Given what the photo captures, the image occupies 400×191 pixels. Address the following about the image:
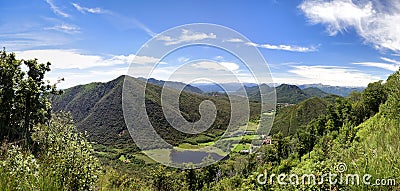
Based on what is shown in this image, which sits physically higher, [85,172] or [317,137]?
[85,172]

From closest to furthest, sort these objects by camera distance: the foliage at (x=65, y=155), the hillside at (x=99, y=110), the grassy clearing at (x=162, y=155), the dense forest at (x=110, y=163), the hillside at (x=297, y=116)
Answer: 1. the dense forest at (x=110, y=163)
2. the foliage at (x=65, y=155)
3. the grassy clearing at (x=162, y=155)
4. the hillside at (x=297, y=116)
5. the hillside at (x=99, y=110)

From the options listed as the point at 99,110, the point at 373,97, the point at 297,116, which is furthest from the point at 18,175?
the point at 99,110

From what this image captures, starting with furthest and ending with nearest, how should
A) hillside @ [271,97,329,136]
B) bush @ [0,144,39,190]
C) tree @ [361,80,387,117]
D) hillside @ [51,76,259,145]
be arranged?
hillside @ [51,76,259,145] → hillside @ [271,97,329,136] → tree @ [361,80,387,117] → bush @ [0,144,39,190]

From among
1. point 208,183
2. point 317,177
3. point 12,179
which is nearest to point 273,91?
point 317,177

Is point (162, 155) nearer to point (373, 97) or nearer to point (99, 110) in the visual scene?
point (373, 97)

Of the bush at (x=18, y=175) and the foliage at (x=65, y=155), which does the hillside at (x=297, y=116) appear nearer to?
the foliage at (x=65, y=155)

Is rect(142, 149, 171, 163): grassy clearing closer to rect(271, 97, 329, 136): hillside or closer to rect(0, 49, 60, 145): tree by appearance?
rect(0, 49, 60, 145): tree

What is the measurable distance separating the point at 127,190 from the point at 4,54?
17.1 metres

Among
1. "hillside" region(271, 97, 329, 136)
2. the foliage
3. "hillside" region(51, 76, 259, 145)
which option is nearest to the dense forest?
the foliage

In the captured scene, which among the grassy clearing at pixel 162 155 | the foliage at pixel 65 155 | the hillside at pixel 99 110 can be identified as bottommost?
the hillside at pixel 99 110

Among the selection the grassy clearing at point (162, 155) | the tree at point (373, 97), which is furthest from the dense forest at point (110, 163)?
the grassy clearing at point (162, 155)

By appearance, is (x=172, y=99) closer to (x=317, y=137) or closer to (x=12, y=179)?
(x=12, y=179)

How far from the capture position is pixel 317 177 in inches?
176

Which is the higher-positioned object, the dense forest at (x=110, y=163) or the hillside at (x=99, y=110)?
the dense forest at (x=110, y=163)
